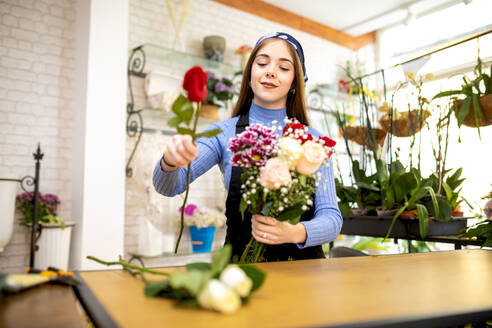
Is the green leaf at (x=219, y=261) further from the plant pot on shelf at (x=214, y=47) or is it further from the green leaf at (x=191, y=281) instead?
the plant pot on shelf at (x=214, y=47)

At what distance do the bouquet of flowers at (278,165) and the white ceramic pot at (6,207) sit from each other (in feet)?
7.77

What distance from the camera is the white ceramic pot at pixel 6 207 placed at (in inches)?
Answer: 106

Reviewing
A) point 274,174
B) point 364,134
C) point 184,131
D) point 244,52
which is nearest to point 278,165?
point 274,174

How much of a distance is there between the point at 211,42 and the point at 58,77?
156 cm

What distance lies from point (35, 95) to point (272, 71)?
2693 millimetres

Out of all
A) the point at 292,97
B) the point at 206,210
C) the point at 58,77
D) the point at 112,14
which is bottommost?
the point at 206,210

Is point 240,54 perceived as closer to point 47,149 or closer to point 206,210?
point 206,210

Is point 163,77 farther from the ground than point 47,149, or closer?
farther from the ground

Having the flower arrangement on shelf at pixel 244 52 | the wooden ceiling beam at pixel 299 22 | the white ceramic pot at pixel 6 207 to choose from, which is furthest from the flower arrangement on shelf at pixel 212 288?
the wooden ceiling beam at pixel 299 22

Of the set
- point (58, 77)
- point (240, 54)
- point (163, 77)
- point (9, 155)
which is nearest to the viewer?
point (9, 155)

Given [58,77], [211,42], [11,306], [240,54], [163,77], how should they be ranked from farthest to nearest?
[240,54] → [211,42] → [163,77] → [58,77] → [11,306]

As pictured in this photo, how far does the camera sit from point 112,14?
3346 mm

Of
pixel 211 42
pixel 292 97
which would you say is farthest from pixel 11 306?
pixel 211 42

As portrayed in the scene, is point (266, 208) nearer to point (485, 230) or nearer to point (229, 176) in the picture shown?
point (229, 176)
